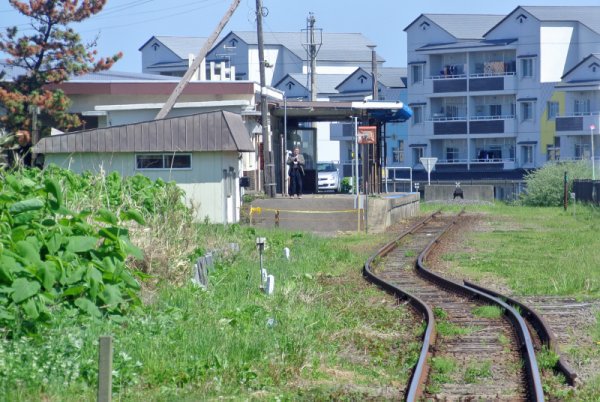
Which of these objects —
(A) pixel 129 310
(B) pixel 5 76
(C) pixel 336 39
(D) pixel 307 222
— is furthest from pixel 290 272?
(C) pixel 336 39

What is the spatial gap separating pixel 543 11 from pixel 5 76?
128 feet

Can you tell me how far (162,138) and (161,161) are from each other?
0.72 metres

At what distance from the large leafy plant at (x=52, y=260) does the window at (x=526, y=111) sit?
54.9 metres

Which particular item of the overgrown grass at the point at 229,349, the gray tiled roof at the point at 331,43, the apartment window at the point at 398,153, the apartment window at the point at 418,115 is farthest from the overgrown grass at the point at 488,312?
the gray tiled roof at the point at 331,43

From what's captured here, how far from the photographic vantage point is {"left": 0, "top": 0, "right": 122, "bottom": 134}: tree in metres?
31.8

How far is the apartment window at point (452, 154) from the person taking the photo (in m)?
65.6

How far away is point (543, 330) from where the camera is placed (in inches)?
423

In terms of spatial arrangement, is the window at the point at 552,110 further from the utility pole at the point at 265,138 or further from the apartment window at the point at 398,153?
the utility pole at the point at 265,138

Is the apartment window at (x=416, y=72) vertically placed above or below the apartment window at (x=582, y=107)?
above

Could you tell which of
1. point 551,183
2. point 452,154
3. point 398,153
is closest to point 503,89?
point 452,154

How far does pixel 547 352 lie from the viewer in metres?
9.62

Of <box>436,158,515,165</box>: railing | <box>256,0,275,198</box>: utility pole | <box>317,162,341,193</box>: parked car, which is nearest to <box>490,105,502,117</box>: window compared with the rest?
<box>436,158,515,165</box>: railing

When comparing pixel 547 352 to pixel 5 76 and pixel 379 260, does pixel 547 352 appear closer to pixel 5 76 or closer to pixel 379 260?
pixel 379 260

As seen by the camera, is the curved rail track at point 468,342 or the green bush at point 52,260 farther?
the curved rail track at point 468,342
